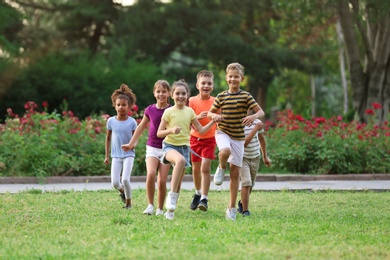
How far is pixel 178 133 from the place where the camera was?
10617 millimetres

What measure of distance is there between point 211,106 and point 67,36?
31316 millimetres

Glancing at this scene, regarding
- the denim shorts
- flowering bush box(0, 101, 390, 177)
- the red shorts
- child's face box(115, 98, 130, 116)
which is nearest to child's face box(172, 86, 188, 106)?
the denim shorts

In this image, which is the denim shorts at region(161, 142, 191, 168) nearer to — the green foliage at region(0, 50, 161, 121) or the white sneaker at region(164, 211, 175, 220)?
the white sneaker at region(164, 211, 175, 220)

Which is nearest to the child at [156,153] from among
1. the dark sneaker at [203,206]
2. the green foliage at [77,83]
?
the dark sneaker at [203,206]

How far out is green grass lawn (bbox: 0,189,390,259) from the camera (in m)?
7.76

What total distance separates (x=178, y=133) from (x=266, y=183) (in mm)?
7418

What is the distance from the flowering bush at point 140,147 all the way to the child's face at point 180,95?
7.20 meters

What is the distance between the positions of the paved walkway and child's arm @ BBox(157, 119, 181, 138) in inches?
185

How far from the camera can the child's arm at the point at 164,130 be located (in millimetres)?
10241

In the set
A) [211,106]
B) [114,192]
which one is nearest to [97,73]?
[114,192]

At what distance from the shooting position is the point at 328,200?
13531mm

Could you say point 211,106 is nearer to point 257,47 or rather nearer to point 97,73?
point 97,73

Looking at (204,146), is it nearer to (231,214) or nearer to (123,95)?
(123,95)

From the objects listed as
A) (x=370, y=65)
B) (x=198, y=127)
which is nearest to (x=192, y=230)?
(x=198, y=127)
